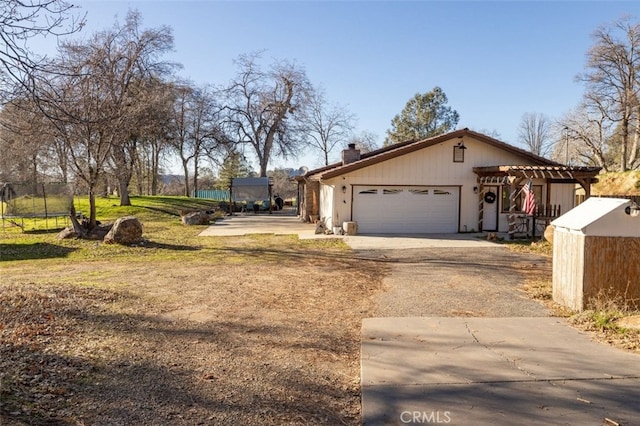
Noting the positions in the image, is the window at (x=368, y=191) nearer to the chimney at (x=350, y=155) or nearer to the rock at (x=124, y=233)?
the chimney at (x=350, y=155)

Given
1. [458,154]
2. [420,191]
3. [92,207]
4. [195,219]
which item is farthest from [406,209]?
[92,207]

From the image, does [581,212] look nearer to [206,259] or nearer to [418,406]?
[418,406]

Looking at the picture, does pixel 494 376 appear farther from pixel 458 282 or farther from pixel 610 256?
pixel 458 282

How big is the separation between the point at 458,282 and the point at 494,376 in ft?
14.8

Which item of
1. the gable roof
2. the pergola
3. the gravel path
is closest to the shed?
the gravel path

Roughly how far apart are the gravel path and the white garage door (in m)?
4.50

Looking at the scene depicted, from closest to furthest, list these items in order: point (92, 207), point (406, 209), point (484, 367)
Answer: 1. point (484, 367)
2. point (92, 207)
3. point (406, 209)

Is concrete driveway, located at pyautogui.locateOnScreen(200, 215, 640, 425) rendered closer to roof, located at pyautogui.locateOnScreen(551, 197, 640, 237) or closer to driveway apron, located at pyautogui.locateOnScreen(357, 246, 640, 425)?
driveway apron, located at pyautogui.locateOnScreen(357, 246, 640, 425)

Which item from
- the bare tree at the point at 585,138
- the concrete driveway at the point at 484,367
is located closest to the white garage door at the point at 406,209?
the concrete driveway at the point at 484,367

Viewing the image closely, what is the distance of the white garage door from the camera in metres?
17.4

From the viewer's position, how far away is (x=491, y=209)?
18047 mm

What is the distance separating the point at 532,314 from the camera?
623cm

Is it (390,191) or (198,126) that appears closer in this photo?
(390,191)

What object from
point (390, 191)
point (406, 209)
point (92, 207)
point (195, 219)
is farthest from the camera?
point (195, 219)
